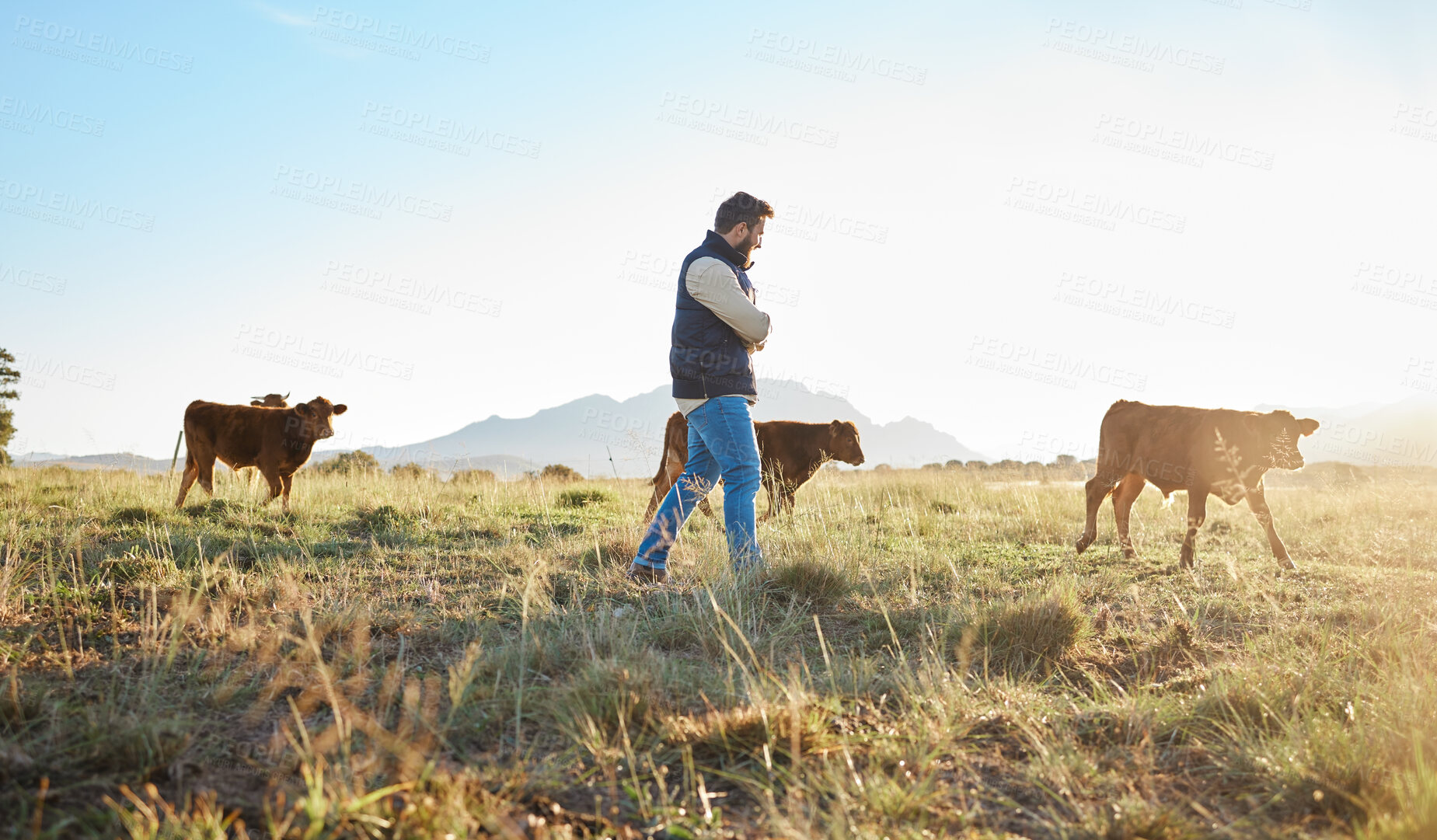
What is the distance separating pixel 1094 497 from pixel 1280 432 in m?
1.84

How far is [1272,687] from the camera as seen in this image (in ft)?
10.6

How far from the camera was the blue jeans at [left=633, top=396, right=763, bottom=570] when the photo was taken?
16.4 ft

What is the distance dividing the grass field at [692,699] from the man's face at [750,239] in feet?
6.79

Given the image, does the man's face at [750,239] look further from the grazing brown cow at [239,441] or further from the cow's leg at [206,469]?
the cow's leg at [206,469]

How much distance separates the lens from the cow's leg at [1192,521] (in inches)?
275

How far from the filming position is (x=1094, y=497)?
8.02 meters

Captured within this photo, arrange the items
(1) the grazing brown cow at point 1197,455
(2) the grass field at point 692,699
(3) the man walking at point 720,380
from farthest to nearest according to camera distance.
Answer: (1) the grazing brown cow at point 1197,455
(3) the man walking at point 720,380
(2) the grass field at point 692,699

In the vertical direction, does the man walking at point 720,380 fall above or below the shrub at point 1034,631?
above

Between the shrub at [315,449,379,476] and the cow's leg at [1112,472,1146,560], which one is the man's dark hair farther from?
the shrub at [315,449,379,476]

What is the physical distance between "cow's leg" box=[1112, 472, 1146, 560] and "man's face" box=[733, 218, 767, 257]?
513 centimetres

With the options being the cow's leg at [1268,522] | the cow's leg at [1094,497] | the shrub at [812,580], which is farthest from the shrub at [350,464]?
the cow's leg at [1268,522]

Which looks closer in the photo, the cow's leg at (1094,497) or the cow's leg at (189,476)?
the cow's leg at (1094,497)

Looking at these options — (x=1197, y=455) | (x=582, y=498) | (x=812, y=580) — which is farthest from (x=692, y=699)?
(x=582, y=498)

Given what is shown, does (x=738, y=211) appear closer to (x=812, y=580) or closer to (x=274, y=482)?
(x=812, y=580)
